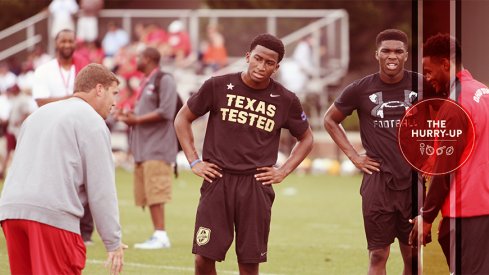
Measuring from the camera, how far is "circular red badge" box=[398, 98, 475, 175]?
27.5 feet

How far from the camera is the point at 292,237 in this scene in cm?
1599

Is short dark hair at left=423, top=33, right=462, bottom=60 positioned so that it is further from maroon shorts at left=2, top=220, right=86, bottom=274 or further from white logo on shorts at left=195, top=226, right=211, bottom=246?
maroon shorts at left=2, top=220, right=86, bottom=274

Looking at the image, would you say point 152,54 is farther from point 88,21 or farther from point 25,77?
point 88,21

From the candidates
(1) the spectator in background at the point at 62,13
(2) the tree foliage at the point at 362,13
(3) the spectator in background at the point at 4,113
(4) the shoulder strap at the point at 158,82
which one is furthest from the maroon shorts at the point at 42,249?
(2) the tree foliage at the point at 362,13

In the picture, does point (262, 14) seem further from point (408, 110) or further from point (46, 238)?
point (46, 238)

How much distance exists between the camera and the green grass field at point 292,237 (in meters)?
12.8

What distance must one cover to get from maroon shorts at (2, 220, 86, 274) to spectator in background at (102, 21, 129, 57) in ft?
74.1

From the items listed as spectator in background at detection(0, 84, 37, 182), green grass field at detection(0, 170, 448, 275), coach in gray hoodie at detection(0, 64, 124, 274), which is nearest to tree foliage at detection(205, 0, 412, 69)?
green grass field at detection(0, 170, 448, 275)

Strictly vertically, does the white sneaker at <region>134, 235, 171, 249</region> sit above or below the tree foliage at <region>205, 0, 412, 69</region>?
below

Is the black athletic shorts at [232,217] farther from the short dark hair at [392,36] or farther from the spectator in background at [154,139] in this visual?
the spectator in background at [154,139]

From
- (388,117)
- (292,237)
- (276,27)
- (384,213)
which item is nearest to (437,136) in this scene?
(388,117)

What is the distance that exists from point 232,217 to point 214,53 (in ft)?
67.1

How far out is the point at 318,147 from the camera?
2847cm

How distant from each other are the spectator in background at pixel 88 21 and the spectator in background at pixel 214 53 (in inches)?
121
